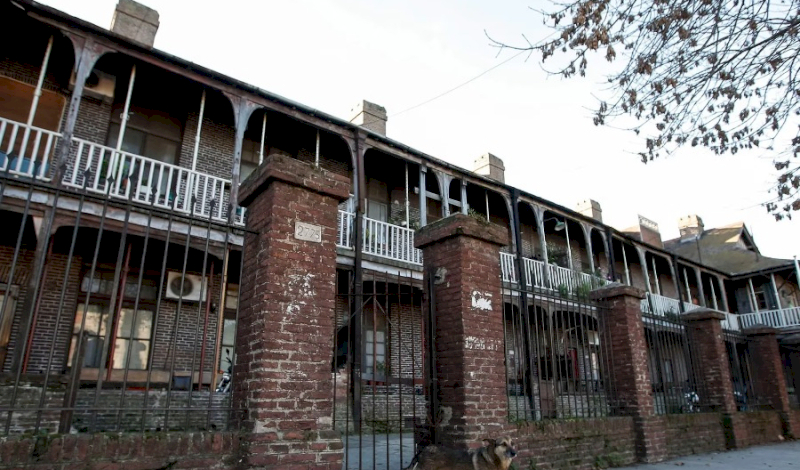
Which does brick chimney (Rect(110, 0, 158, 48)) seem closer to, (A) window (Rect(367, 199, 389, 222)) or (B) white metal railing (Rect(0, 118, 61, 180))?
(B) white metal railing (Rect(0, 118, 61, 180))

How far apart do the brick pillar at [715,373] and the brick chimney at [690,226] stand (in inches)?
991

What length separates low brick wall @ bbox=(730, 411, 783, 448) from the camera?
391 inches

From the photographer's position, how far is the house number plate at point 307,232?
4098mm

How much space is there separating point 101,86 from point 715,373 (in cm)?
1363

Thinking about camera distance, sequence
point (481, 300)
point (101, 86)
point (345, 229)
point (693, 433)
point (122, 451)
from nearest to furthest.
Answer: point (122, 451) → point (481, 300) → point (693, 433) → point (101, 86) → point (345, 229)

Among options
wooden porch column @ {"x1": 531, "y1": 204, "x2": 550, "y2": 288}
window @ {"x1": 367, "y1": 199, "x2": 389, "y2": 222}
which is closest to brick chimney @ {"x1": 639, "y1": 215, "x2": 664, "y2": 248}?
wooden porch column @ {"x1": 531, "y1": 204, "x2": 550, "y2": 288}

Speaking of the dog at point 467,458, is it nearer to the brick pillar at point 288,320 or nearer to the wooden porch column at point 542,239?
the brick pillar at point 288,320

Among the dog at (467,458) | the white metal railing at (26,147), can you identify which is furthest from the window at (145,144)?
the dog at (467,458)

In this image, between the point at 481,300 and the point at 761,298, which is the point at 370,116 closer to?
the point at 481,300

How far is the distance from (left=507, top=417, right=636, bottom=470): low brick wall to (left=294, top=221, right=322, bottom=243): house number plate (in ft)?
9.77

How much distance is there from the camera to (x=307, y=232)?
4.16 m

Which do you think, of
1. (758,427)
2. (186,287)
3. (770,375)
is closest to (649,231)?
(770,375)

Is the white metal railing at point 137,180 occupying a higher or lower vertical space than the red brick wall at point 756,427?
higher

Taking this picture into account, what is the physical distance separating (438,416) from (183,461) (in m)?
2.53
